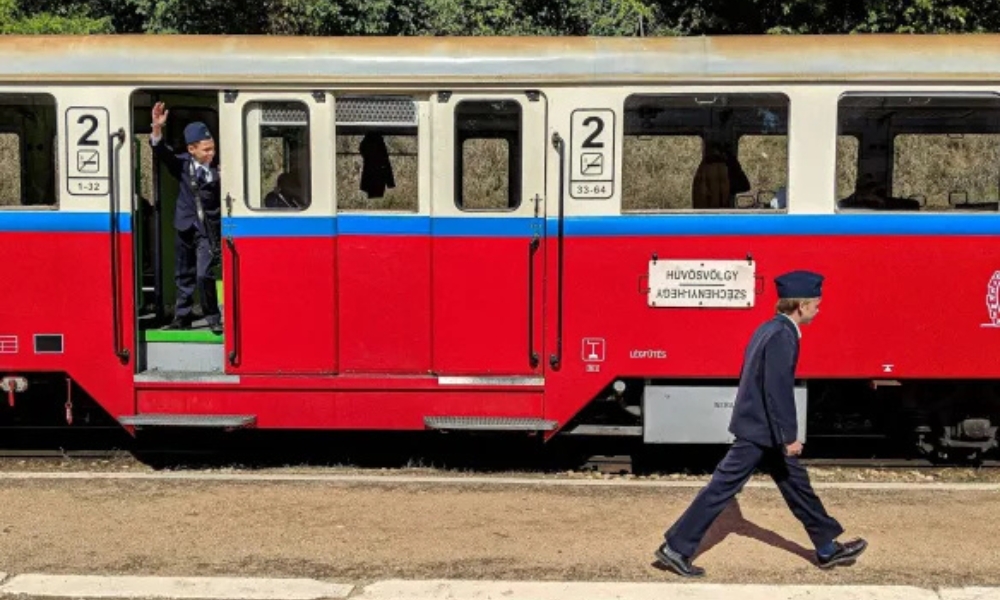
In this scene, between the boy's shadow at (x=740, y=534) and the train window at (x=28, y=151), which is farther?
the train window at (x=28, y=151)

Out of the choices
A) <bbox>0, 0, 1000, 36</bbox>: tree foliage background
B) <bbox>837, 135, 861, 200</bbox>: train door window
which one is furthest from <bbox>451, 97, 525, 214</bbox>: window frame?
<bbox>0, 0, 1000, 36</bbox>: tree foliage background

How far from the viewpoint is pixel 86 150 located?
938 centimetres

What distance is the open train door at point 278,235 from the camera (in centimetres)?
937

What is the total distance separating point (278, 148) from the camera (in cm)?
952

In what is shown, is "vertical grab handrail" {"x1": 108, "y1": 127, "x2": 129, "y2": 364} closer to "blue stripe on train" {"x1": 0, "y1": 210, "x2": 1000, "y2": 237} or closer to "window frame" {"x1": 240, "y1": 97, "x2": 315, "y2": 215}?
"blue stripe on train" {"x1": 0, "y1": 210, "x2": 1000, "y2": 237}

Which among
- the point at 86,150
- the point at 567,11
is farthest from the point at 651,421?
the point at 567,11

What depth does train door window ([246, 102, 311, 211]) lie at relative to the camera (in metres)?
9.40

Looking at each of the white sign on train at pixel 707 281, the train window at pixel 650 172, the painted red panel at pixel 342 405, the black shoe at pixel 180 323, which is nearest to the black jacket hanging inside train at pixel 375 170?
the painted red panel at pixel 342 405

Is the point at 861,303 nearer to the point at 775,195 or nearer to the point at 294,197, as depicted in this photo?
the point at 775,195

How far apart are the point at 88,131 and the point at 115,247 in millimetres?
904

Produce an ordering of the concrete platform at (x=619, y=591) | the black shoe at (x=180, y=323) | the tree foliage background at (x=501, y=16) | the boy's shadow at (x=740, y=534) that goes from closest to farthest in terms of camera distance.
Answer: the concrete platform at (x=619, y=591)
the boy's shadow at (x=740, y=534)
the black shoe at (x=180, y=323)
the tree foliage background at (x=501, y=16)

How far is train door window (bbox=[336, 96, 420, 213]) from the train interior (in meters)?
1.11

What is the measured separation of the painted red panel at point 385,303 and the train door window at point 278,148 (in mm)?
537

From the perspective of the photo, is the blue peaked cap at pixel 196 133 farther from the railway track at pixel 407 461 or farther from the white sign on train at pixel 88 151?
the railway track at pixel 407 461
